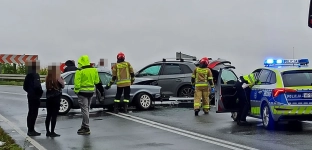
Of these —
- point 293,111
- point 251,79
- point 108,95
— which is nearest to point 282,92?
point 293,111

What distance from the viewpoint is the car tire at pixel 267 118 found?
41.0ft

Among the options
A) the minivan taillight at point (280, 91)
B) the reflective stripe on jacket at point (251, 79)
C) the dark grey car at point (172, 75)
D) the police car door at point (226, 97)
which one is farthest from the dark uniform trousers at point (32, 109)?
the dark grey car at point (172, 75)

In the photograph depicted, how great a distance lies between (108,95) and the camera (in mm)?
17156

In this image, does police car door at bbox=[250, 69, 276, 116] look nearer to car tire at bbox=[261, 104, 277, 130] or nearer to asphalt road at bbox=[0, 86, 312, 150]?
car tire at bbox=[261, 104, 277, 130]

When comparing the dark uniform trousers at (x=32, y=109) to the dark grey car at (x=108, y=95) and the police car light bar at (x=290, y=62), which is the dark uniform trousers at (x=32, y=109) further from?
Answer: the police car light bar at (x=290, y=62)

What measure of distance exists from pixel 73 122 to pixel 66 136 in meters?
2.64

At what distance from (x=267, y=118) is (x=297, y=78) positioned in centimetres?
112

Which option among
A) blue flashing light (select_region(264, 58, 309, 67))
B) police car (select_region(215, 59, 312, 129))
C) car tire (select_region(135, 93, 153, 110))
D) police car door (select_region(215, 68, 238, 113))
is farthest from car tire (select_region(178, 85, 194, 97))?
blue flashing light (select_region(264, 58, 309, 67))

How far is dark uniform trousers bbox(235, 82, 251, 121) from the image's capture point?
1369 cm

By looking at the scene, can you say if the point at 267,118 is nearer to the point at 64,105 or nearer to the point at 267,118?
the point at 267,118

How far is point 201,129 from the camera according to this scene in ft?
42.2

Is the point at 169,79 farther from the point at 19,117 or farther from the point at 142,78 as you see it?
the point at 19,117

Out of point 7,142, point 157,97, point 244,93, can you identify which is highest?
point 244,93

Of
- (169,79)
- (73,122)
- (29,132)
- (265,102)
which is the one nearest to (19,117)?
(73,122)
